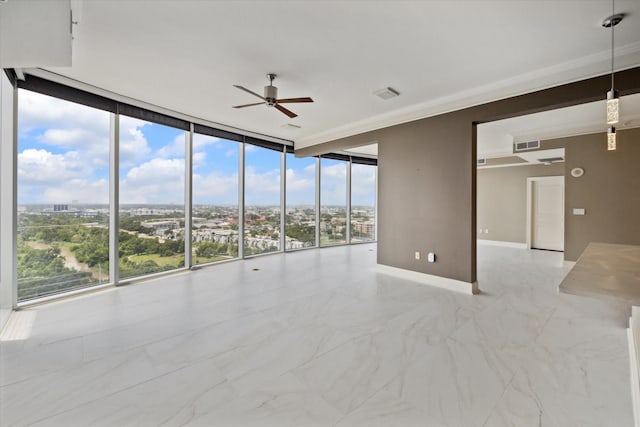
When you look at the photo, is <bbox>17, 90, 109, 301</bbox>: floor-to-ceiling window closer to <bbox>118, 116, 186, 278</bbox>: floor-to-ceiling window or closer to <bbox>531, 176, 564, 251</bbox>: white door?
<bbox>118, 116, 186, 278</bbox>: floor-to-ceiling window

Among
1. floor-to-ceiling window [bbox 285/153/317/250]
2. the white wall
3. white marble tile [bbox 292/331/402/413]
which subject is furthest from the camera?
floor-to-ceiling window [bbox 285/153/317/250]

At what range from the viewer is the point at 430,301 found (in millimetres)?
3422

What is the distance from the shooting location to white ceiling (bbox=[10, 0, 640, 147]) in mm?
2182

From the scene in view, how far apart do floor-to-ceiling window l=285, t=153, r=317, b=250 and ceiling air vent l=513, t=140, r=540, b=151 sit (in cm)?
478

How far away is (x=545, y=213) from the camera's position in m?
7.23

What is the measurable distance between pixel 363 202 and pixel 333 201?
1.14 m

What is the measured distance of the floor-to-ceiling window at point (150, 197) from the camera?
4.11 m

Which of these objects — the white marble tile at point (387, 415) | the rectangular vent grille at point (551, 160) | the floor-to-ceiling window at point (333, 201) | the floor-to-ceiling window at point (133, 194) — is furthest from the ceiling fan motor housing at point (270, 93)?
the rectangular vent grille at point (551, 160)

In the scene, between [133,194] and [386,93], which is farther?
[133,194]

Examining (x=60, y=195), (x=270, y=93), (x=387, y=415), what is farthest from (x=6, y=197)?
(x=387, y=415)

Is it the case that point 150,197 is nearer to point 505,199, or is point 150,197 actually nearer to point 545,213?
point 505,199

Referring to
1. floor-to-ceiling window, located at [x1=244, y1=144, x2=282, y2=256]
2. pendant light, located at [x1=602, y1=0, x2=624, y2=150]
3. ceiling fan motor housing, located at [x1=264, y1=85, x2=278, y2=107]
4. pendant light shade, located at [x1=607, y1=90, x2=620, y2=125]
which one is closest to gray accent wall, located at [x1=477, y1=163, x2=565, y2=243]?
pendant light, located at [x1=602, y1=0, x2=624, y2=150]

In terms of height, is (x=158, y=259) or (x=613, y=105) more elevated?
(x=613, y=105)

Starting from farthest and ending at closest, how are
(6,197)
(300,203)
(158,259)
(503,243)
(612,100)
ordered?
(503,243)
(300,203)
(158,259)
(6,197)
(612,100)
